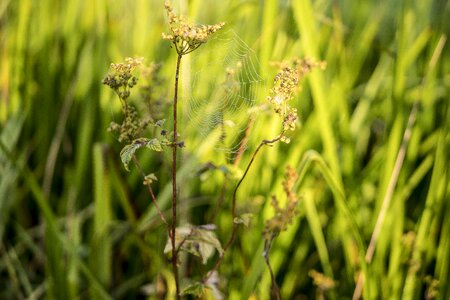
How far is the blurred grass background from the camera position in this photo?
1.20 metres

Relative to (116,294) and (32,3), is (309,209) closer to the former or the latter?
(116,294)

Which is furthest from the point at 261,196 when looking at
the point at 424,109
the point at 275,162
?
the point at 424,109

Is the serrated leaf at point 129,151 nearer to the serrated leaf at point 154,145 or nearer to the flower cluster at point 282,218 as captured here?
the serrated leaf at point 154,145

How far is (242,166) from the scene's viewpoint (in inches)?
54.3

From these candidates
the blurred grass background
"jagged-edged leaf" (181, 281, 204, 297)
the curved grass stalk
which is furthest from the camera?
the blurred grass background

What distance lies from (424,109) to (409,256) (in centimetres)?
38

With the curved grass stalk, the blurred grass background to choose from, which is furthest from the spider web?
the curved grass stalk

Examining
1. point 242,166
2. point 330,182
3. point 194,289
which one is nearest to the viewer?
point 194,289

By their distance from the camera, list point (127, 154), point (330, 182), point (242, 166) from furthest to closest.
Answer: point (242, 166)
point (330, 182)
point (127, 154)

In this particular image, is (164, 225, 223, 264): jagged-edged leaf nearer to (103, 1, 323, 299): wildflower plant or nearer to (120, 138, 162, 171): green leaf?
(103, 1, 323, 299): wildflower plant

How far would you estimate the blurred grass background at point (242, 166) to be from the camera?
1.20 m

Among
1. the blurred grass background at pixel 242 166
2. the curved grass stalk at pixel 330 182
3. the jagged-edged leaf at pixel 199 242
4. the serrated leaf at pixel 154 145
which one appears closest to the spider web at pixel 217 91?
the blurred grass background at pixel 242 166

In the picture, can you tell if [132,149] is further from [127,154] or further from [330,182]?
[330,182]

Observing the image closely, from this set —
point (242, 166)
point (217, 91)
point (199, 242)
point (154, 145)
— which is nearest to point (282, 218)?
point (199, 242)
